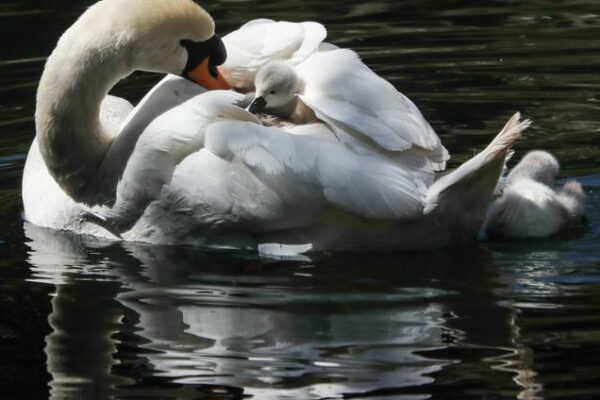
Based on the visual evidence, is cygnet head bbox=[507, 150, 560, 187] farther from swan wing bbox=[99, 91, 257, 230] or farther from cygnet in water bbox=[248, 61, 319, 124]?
swan wing bbox=[99, 91, 257, 230]

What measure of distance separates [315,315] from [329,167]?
2.25 ft

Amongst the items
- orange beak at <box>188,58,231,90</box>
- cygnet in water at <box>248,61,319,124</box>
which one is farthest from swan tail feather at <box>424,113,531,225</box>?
orange beak at <box>188,58,231,90</box>

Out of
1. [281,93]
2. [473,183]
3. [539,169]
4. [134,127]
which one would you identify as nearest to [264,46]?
[281,93]

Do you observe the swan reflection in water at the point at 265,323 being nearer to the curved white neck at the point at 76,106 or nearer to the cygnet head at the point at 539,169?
the curved white neck at the point at 76,106

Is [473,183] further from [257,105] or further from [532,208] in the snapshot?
[257,105]

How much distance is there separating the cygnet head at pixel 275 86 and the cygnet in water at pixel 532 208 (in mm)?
974

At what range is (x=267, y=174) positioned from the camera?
5.91 metres

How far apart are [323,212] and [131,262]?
856 mm

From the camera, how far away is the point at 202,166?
6.04m

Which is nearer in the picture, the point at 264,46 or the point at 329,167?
the point at 329,167

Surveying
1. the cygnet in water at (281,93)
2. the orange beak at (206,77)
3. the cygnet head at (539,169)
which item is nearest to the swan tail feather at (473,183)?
the cygnet head at (539,169)

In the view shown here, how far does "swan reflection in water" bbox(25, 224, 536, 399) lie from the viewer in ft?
15.8

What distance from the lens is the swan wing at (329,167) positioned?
5.85 meters

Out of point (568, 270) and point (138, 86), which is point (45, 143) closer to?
point (568, 270)
